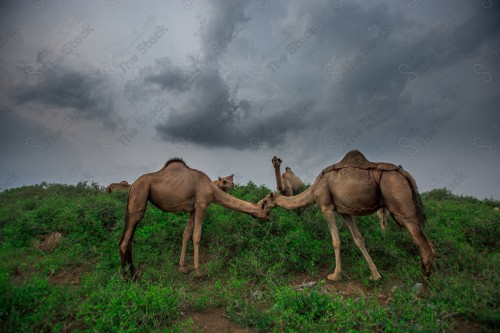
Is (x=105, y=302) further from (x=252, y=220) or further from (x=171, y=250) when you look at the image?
(x=252, y=220)

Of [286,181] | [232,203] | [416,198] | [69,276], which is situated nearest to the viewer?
[416,198]

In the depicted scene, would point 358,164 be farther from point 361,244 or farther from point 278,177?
point 278,177

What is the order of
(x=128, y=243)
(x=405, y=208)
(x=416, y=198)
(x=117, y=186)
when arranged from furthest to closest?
(x=117, y=186)
(x=128, y=243)
(x=416, y=198)
(x=405, y=208)

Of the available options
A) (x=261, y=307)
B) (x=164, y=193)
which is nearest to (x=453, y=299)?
(x=261, y=307)

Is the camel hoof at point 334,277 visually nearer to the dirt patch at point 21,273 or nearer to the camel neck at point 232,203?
the camel neck at point 232,203

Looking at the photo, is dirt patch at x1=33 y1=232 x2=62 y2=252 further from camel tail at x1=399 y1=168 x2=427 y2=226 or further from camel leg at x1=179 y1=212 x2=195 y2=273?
camel tail at x1=399 y1=168 x2=427 y2=226

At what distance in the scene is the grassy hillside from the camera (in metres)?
4.40

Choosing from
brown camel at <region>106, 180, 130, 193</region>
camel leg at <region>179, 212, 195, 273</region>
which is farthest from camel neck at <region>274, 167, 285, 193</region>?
brown camel at <region>106, 180, 130, 193</region>

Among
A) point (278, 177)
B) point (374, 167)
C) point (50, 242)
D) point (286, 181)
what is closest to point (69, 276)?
point (50, 242)

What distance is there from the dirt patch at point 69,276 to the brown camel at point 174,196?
1.25m

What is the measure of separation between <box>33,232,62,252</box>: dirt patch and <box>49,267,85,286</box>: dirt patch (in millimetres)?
1634

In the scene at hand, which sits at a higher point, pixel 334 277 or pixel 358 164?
pixel 358 164

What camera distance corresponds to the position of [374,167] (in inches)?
274

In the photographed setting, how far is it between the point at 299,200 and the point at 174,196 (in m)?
3.59
